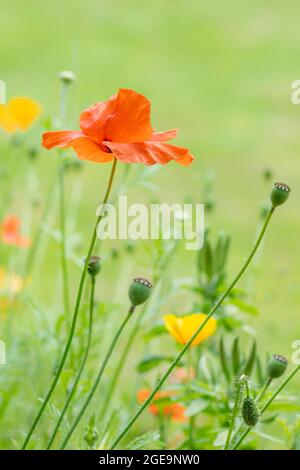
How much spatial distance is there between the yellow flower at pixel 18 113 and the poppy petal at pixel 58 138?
0.49 metres

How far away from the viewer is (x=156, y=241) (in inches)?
30.5

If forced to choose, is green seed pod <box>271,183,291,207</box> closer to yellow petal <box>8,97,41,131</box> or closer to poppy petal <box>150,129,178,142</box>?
poppy petal <box>150,129,178,142</box>

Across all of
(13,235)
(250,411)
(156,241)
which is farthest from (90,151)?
(13,235)

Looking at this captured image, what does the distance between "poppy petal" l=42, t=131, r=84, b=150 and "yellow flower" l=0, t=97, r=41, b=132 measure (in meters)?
0.49

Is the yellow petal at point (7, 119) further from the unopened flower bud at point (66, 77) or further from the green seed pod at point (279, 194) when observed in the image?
the green seed pod at point (279, 194)

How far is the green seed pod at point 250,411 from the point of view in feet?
1.64

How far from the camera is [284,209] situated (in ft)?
7.39

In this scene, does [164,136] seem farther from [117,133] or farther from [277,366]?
[277,366]

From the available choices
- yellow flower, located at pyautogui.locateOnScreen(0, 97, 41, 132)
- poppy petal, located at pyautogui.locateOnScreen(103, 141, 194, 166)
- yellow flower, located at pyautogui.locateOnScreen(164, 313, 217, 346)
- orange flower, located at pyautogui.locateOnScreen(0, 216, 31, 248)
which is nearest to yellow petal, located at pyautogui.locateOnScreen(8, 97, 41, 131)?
yellow flower, located at pyautogui.locateOnScreen(0, 97, 41, 132)

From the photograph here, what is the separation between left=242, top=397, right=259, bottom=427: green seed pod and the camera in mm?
499
